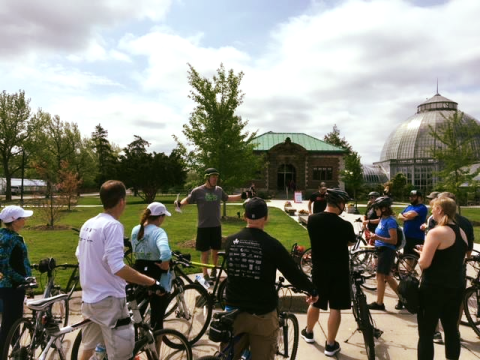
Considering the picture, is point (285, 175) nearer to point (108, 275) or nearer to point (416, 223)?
point (416, 223)

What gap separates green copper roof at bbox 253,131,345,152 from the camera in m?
48.5

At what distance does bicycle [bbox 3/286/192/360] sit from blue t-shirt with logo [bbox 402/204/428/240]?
18.1 feet

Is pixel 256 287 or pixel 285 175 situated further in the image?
pixel 285 175

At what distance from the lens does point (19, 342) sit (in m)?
3.71

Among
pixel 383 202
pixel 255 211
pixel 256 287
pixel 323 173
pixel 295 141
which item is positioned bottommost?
pixel 256 287

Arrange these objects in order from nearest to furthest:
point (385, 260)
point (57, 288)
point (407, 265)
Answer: point (57, 288) < point (385, 260) < point (407, 265)

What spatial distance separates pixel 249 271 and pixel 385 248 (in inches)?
157

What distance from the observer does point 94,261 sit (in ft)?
8.88

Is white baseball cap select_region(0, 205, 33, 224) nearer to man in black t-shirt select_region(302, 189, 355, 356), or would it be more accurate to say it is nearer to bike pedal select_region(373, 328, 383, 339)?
man in black t-shirt select_region(302, 189, 355, 356)

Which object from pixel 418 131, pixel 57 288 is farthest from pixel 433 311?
pixel 418 131

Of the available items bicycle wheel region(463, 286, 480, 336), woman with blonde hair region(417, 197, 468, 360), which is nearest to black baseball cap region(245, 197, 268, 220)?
woman with blonde hair region(417, 197, 468, 360)

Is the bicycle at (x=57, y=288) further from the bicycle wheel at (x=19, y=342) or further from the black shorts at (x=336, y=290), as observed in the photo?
the black shorts at (x=336, y=290)

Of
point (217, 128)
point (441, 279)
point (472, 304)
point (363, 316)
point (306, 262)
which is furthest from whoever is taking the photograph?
point (217, 128)

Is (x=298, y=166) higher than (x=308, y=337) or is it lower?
higher
